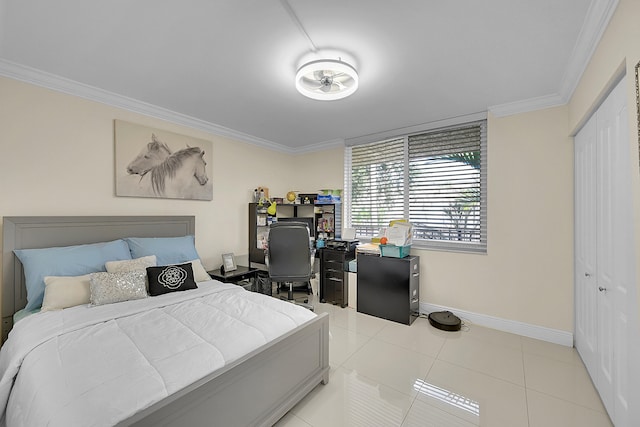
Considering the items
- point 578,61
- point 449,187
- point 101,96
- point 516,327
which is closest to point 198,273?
point 101,96

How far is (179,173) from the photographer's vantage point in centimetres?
331

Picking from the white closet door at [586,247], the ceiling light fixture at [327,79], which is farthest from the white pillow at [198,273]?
the white closet door at [586,247]

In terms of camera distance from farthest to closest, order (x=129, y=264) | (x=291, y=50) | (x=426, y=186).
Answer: (x=426, y=186) → (x=129, y=264) → (x=291, y=50)

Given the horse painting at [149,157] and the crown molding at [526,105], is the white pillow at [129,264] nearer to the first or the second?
the horse painting at [149,157]

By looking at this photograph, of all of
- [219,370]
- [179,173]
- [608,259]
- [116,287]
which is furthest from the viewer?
[179,173]

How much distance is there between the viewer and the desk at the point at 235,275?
3.29m

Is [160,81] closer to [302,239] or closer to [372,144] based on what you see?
[302,239]

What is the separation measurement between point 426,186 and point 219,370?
323 cm

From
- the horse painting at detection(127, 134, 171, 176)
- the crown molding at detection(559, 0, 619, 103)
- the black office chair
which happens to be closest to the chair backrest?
the black office chair

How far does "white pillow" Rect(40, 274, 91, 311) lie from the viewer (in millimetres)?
2000

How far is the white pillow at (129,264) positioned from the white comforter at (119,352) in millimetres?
364

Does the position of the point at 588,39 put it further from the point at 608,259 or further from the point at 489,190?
the point at 489,190

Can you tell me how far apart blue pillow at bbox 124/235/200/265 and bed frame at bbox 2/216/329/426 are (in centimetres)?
21

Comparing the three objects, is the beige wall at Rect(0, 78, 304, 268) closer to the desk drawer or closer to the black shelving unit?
the black shelving unit
